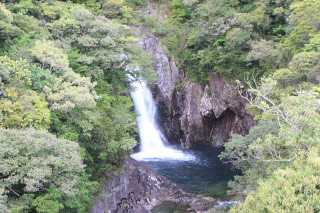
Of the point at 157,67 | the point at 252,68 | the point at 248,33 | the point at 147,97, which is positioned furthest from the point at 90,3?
the point at 252,68

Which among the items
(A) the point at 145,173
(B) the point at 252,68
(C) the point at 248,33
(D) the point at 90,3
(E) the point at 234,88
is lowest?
(A) the point at 145,173

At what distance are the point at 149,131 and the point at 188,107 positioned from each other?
4.94 metres

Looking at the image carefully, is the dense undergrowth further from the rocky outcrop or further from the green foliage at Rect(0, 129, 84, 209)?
the rocky outcrop

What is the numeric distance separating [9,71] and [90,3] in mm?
15889

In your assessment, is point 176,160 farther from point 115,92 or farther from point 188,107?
point 115,92

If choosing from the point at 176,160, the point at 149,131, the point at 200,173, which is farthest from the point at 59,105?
the point at 149,131

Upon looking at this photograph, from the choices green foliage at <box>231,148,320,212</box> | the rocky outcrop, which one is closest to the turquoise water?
the rocky outcrop

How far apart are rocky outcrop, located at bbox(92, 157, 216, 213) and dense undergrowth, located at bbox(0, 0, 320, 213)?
3.39ft

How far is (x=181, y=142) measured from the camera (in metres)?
28.3

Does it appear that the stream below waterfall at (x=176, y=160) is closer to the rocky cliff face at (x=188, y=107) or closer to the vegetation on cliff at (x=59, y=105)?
the rocky cliff face at (x=188, y=107)

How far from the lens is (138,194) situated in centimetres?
1636

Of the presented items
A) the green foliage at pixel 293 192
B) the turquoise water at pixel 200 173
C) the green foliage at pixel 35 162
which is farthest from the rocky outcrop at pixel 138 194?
the green foliage at pixel 293 192

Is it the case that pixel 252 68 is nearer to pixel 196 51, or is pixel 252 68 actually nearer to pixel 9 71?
pixel 196 51

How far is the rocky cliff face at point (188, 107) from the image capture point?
26.4 meters
